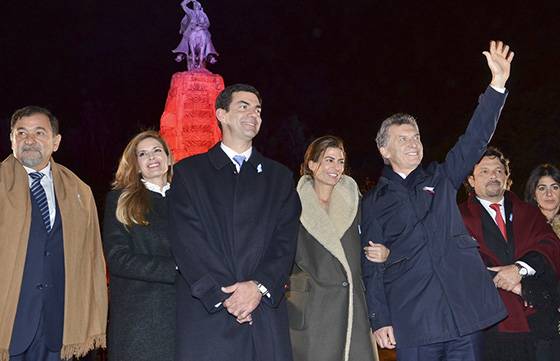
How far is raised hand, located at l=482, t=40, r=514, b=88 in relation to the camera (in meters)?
3.88

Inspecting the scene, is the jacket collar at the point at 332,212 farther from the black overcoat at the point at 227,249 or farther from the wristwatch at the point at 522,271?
the wristwatch at the point at 522,271

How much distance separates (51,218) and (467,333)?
269cm

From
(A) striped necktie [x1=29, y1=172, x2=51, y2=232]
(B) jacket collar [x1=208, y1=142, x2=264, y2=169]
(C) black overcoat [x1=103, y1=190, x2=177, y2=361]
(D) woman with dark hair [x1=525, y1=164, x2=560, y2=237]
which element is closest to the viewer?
(B) jacket collar [x1=208, y1=142, x2=264, y2=169]

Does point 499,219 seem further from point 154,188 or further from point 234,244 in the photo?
point 154,188

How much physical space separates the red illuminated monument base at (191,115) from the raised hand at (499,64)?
47.1ft

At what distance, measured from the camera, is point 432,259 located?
3.85 meters

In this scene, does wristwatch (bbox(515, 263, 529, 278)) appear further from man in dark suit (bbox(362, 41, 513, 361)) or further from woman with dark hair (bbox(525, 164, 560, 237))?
woman with dark hair (bbox(525, 164, 560, 237))

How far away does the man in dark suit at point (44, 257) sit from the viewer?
3760mm

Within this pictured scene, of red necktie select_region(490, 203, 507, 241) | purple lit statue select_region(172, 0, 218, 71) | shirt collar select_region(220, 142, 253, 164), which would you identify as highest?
purple lit statue select_region(172, 0, 218, 71)

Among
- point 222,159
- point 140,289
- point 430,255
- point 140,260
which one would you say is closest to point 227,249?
point 222,159

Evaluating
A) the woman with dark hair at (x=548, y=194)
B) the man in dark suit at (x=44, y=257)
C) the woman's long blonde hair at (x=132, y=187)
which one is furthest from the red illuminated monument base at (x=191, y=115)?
the man in dark suit at (x=44, y=257)

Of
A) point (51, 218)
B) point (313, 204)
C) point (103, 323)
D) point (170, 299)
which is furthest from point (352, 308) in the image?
point (51, 218)

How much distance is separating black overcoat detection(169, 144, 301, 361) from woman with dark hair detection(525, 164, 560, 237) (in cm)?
251

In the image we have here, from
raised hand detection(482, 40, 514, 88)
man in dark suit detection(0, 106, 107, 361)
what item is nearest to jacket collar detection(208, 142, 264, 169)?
man in dark suit detection(0, 106, 107, 361)
